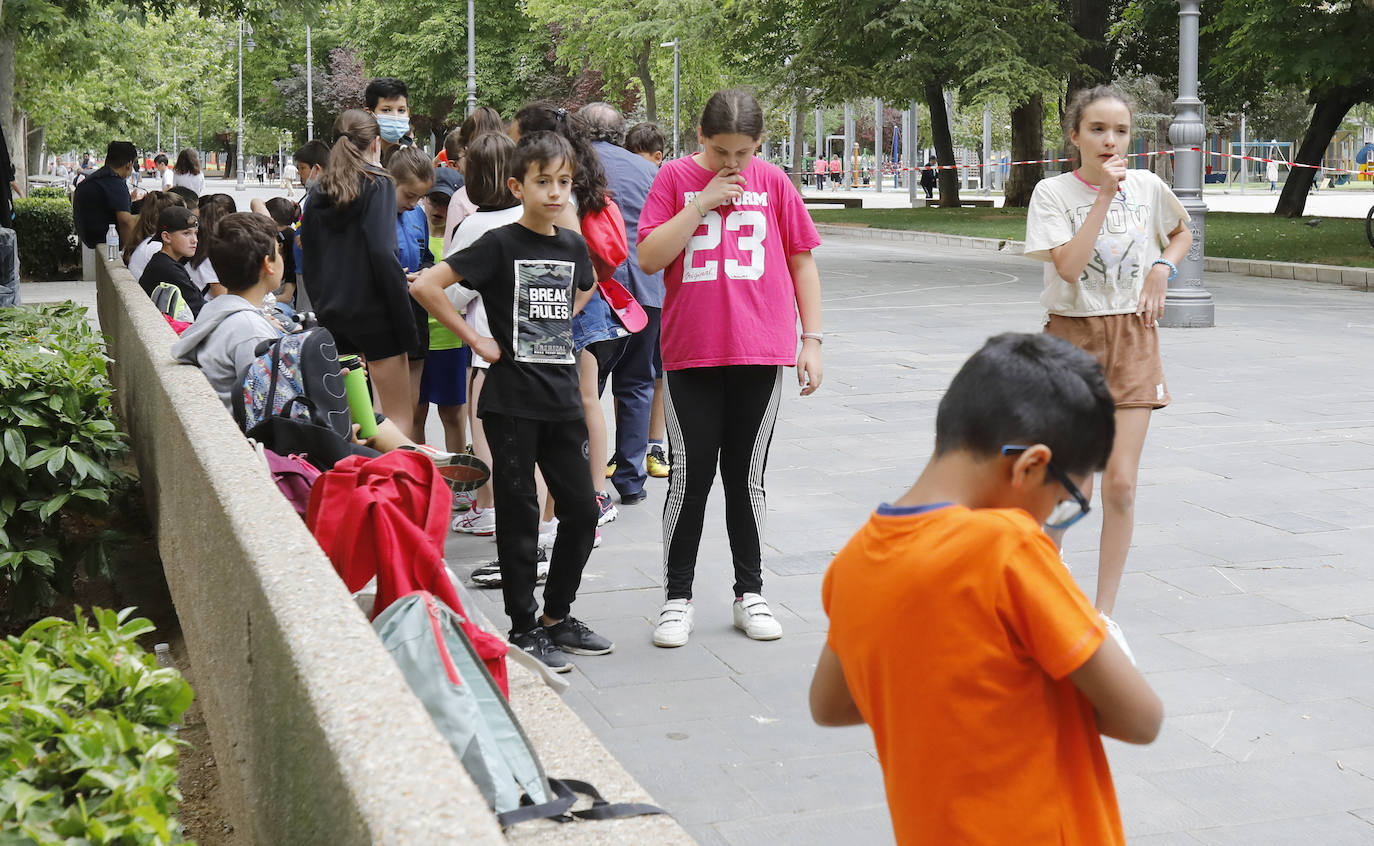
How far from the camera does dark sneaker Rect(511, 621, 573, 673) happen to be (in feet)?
15.7

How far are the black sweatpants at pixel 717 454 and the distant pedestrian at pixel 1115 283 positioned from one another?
1.00 metres

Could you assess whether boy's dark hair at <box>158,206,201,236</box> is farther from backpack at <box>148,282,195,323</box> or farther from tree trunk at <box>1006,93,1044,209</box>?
tree trunk at <box>1006,93,1044,209</box>

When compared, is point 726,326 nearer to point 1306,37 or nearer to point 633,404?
point 633,404

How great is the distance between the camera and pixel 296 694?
7.43 feet

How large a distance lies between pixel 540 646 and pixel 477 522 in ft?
6.22

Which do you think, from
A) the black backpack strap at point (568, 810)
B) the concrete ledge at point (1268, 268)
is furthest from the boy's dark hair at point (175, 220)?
the concrete ledge at point (1268, 268)

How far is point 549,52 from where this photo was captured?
2532 inches

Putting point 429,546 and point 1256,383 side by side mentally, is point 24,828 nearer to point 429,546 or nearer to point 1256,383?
point 429,546

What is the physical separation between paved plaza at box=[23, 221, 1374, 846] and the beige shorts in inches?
32.3

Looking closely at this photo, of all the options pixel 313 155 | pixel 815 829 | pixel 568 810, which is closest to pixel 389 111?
pixel 313 155

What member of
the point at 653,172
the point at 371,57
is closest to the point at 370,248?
the point at 653,172

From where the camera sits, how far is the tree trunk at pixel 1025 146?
3588 centimetres

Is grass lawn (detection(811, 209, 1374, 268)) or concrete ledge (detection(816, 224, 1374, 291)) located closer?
concrete ledge (detection(816, 224, 1374, 291))

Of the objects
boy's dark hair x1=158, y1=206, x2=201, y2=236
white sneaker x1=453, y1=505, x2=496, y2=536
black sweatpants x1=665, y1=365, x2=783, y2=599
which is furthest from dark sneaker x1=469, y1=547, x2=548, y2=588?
boy's dark hair x1=158, y1=206, x2=201, y2=236
